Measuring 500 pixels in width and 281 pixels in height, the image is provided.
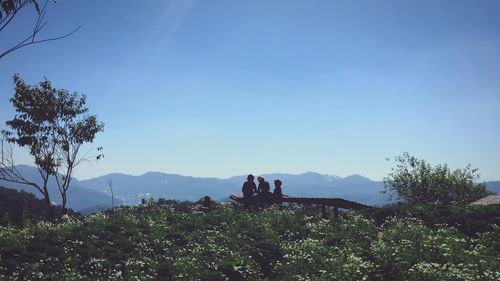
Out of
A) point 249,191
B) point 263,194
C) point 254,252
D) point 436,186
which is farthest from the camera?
point 436,186

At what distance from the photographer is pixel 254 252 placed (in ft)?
51.3

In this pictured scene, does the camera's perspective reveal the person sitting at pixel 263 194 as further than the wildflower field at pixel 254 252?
Yes

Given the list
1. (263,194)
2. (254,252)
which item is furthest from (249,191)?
(254,252)

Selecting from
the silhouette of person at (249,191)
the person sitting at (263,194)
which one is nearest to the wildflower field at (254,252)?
the silhouette of person at (249,191)

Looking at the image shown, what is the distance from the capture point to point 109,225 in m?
19.0

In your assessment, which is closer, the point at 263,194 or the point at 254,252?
the point at 254,252

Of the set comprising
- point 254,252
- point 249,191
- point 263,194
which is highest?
point 249,191

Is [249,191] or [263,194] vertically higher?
[249,191]

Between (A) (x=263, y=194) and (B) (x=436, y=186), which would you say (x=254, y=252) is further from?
(B) (x=436, y=186)

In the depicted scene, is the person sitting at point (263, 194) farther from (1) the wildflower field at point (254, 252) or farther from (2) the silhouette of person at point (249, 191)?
(1) the wildflower field at point (254, 252)

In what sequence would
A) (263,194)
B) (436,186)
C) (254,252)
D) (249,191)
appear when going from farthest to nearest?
(436,186) → (263,194) → (249,191) → (254,252)

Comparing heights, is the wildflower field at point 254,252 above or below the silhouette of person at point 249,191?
below

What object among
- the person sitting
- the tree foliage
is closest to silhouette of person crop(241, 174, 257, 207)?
the person sitting

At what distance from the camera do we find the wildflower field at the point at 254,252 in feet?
39.3
